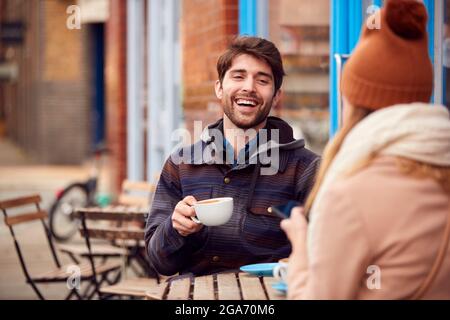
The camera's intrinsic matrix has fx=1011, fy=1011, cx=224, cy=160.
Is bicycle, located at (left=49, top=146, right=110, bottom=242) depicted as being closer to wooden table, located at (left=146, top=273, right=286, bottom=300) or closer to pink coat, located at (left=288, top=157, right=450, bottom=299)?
wooden table, located at (left=146, top=273, right=286, bottom=300)

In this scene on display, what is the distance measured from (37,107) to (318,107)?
1947cm

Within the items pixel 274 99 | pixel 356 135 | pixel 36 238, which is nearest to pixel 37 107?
pixel 36 238

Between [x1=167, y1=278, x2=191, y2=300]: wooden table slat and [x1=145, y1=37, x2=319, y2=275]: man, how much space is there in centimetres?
46

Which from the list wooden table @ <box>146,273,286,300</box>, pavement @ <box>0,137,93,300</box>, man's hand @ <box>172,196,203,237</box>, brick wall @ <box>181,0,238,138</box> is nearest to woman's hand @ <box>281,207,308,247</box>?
wooden table @ <box>146,273,286,300</box>

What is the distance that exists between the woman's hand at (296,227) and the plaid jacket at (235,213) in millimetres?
1190

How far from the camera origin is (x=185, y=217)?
3764 millimetres

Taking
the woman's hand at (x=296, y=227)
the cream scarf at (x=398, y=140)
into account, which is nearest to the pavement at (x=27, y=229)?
the woman's hand at (x=296, y=227)

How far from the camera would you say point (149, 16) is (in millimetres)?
10453

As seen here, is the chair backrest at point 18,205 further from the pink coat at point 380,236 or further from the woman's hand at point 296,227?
the pink coat at point 380,236

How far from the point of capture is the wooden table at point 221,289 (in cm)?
316

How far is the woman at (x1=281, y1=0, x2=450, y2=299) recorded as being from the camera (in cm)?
260

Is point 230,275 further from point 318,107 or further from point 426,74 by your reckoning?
point 318,107

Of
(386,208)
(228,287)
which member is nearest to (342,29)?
(228,287)

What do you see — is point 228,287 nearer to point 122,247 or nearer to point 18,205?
point 18,205
